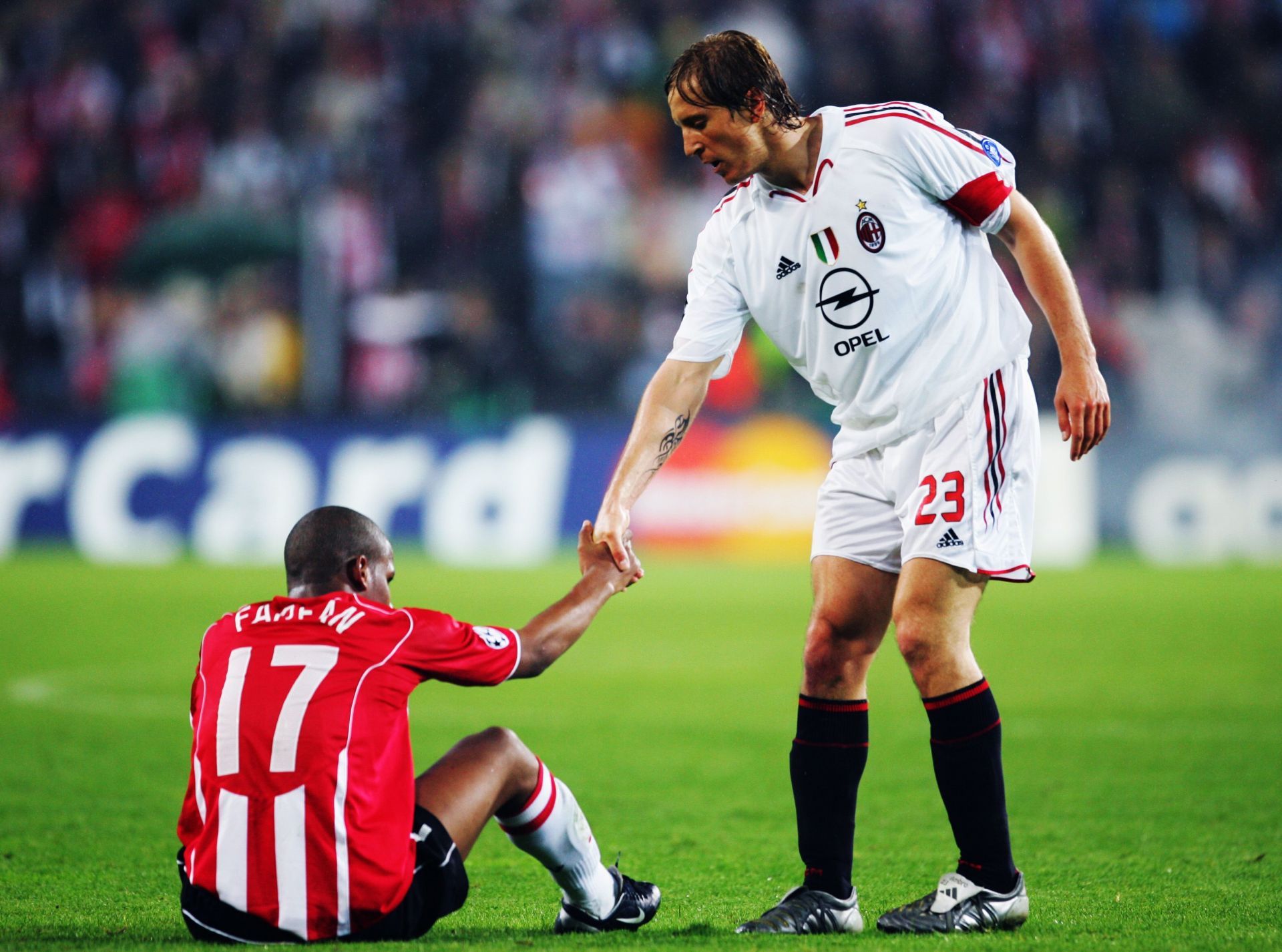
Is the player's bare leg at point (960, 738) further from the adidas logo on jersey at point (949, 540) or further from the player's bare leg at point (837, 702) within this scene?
the player's bare leg at point (837, 702)

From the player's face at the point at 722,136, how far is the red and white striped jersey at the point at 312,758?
124 centimetres

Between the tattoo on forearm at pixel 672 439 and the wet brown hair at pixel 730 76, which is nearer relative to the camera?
the wet brown hair at pixel 730 76

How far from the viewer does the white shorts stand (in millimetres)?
3775

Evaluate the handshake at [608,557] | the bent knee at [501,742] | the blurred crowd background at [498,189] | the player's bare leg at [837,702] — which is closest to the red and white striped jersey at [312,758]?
the bent knee at [501,742]

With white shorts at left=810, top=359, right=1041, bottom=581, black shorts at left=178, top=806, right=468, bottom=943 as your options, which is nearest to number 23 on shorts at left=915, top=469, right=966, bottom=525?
white shorts at left=810, top=359, right=1041, bottom=581

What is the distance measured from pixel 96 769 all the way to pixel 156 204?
12.4 m

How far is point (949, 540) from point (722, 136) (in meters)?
1.05

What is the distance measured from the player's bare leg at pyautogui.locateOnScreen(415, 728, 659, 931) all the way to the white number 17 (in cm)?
37

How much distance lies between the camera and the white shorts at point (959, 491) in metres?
3.78

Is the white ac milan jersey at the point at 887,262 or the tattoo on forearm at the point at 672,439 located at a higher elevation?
the white ac milan jersey at the point at 887,262

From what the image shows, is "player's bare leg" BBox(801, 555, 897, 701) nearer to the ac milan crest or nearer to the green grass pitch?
the green grass pitch

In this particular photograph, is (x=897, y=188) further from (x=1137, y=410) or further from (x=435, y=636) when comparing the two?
(x=1137, y=410)

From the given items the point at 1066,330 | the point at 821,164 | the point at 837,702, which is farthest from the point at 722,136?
the point at 837,702

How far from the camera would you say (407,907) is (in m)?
3.35
